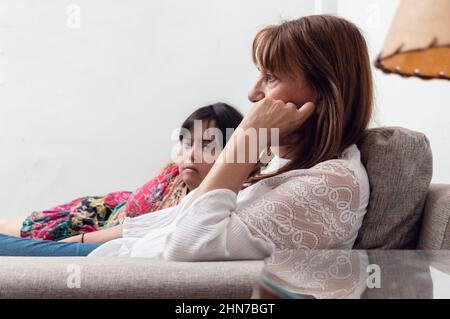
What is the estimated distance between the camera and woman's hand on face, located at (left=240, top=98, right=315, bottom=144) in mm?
1201

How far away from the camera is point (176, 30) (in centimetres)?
331

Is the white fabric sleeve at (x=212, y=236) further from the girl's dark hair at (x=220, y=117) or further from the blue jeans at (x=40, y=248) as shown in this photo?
the girl's dark hair at (x=220, y=117)

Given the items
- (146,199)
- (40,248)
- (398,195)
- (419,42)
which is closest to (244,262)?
(398,195)

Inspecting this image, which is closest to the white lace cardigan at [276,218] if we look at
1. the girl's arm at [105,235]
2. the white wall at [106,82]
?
the girl's arm at [105,235]

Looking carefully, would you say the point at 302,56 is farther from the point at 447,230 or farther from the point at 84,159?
the point at 84,159

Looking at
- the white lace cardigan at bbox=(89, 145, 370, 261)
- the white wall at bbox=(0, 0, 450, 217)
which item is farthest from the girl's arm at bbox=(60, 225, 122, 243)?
the white wall at bbox=(0, 0, 450, 217)

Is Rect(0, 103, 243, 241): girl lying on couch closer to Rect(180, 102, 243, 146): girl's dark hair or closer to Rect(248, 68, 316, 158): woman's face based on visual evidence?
Rect(180, 102, 243, 146): girl's dark hair

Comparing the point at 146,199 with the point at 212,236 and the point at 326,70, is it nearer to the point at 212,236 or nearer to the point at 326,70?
the point at 326,70

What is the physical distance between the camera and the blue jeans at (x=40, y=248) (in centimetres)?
156

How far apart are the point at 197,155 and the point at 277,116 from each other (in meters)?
0.99

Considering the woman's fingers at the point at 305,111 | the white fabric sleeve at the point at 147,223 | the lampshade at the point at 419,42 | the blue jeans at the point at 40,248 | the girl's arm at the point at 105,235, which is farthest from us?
the girl's arm at the point at 105,235

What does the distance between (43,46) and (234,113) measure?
60.1 inches

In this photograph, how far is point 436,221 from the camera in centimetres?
109
